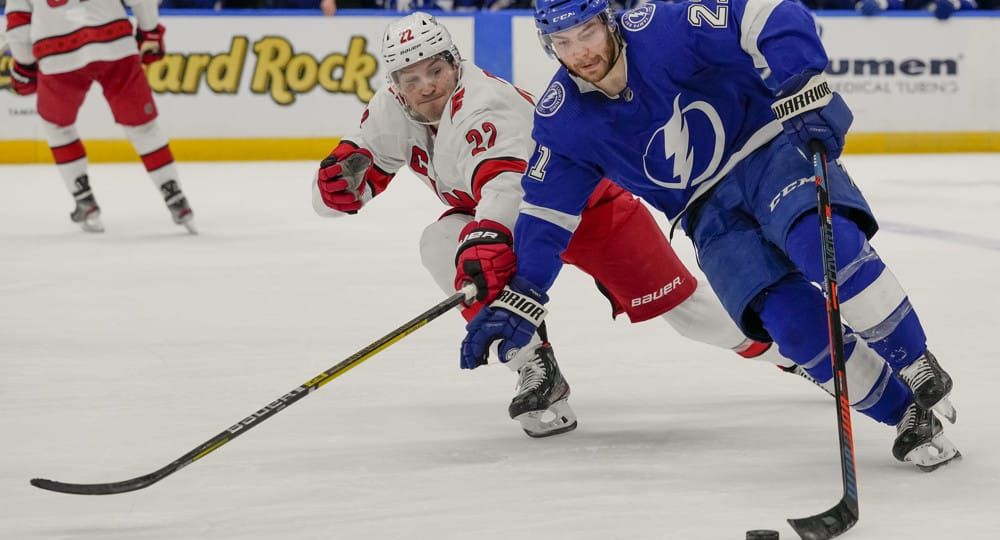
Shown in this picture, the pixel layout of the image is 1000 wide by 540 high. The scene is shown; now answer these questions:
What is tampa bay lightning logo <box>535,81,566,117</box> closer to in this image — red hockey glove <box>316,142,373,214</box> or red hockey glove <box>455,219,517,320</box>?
red hockey glove <box>455,219,517,320</box>

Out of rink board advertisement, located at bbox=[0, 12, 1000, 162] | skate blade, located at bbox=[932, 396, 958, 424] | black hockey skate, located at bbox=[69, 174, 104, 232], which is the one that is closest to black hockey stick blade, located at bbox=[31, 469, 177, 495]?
skate blade, located at bbox=[932, 396, 958, 424]

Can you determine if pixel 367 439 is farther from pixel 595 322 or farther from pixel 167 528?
pixel 595 322

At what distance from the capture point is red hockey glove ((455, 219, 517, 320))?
2.65m

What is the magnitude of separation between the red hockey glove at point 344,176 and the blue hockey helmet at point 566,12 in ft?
2.15

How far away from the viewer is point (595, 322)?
4172mm

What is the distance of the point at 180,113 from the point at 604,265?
676 cm

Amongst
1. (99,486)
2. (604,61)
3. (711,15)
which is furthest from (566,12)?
(99,486)

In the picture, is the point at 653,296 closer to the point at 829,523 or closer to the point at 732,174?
the point at 732,174

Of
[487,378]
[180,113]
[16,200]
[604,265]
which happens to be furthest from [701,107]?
[180,113]

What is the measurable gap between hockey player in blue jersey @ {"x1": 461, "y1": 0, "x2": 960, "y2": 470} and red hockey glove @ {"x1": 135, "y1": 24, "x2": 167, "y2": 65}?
422 cm

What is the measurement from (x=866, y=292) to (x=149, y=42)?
480 cm

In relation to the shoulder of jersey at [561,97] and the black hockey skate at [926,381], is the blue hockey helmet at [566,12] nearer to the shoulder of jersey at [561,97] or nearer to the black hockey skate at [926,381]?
the shoulder of jersey at [561,97]

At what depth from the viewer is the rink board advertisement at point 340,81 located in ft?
30.4

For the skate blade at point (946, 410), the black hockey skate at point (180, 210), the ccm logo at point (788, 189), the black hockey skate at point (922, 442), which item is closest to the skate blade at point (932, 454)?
the black hockey skate at point (922, 442)
